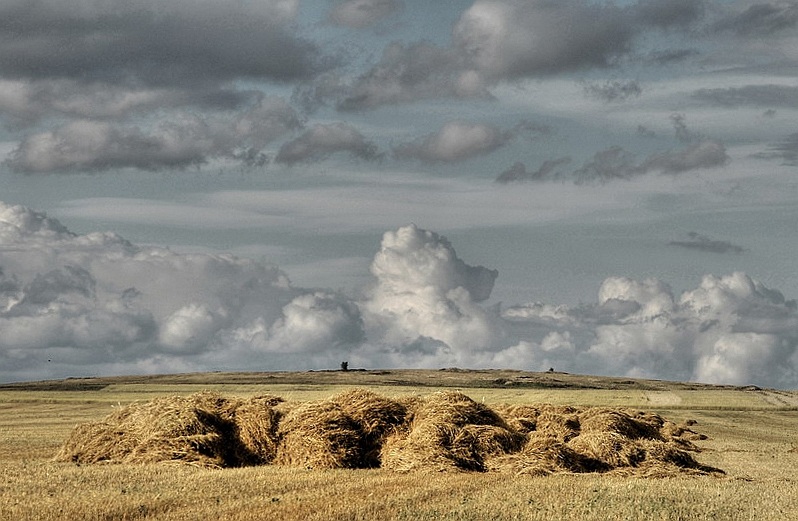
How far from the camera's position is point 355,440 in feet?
80.0

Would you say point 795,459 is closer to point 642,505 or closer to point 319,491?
point 642,505

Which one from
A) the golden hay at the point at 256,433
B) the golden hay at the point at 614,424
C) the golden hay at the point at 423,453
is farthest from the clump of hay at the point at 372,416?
the golden hay at the point at 614,424

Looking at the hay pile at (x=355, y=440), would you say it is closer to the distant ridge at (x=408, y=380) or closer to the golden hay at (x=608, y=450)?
the golden hay at (x=608, y=450)

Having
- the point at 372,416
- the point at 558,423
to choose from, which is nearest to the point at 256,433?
the point at 372,416

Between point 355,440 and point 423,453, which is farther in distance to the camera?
point 355,440

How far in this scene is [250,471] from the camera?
2177 centimetres

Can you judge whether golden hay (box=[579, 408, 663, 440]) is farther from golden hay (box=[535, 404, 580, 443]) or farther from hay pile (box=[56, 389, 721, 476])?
hay pile (box=[56, 389, 721, 476])

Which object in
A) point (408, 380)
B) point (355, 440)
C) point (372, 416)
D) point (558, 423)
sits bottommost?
point (408, 380)

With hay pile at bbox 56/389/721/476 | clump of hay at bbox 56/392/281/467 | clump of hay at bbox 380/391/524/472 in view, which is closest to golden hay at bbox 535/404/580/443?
hay pile at bbox 56/389/721/476

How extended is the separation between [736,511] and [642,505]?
1.74 metres

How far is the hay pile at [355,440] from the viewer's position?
2342 cm

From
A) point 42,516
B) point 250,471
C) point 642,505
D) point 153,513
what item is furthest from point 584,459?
point 42,516

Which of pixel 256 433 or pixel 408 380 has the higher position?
pixel 256 433

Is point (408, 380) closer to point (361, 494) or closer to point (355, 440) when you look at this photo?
point (355, 440)
